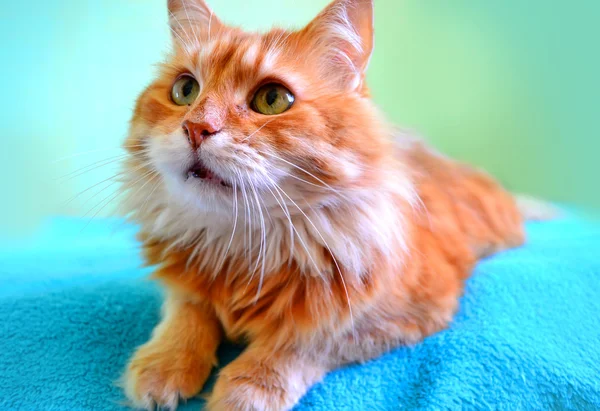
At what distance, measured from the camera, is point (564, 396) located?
0.84 m

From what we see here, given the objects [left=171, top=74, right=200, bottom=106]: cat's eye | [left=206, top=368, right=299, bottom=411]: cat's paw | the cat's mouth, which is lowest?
[left=206, top=368, right=299, bottom=411]: cat's paw

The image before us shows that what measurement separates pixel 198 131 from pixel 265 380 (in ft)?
1.69

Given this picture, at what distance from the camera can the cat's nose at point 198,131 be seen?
0.77 metres

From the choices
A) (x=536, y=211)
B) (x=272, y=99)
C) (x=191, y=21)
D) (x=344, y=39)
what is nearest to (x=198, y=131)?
(x=272, y=99)

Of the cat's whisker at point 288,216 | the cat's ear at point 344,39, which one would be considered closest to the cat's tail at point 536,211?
the cat's ear at point 344,39

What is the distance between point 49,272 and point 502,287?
1.49 meters

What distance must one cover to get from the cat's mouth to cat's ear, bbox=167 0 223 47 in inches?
16.6

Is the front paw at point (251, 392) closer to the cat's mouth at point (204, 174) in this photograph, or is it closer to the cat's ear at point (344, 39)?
the cat's mouth at point (204, 174)

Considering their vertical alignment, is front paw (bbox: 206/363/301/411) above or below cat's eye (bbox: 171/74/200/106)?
below

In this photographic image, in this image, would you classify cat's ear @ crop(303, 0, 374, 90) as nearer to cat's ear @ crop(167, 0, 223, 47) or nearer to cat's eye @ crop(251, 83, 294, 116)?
cat's eye @ crop(251, 83, 294, 116)

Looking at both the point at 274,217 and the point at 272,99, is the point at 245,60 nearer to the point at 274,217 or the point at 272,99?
the point at 272,99

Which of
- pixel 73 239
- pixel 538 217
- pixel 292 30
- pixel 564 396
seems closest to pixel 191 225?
pixel 292 30

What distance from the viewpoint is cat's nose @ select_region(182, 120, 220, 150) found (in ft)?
2.54

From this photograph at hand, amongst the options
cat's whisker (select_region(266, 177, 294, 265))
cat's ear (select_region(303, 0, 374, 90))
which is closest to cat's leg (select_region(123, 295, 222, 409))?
cat's whisker (select_region(266, 177, 294, 265))
